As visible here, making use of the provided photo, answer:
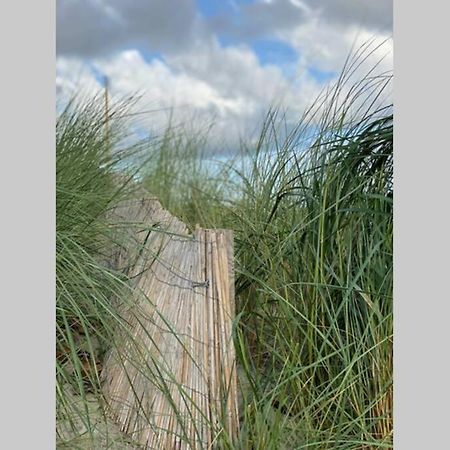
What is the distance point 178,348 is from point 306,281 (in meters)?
A: 0.39

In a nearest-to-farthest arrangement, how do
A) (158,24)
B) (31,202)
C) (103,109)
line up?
(31,202)
(158,24)
(103,109)

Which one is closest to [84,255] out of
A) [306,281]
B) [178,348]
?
[178,348]

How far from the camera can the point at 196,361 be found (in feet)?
4.97

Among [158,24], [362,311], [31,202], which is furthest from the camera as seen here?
[158,24]

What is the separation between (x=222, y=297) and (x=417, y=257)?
1.53ft

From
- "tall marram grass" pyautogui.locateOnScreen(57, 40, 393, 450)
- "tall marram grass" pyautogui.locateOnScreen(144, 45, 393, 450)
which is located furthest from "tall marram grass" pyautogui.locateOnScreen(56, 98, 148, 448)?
"tall marram grass" pyautogui.locateOnScreen(144, 45, 393, 450)

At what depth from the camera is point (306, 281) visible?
169 cm

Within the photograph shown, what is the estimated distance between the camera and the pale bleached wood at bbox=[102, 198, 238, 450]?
1464 millimetres

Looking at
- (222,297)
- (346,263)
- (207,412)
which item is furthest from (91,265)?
(346,263)

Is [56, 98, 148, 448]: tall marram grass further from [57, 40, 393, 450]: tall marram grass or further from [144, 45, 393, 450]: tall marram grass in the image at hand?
[144, 45, 393, 450]: tall marram grass

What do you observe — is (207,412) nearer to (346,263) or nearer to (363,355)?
(363,355)

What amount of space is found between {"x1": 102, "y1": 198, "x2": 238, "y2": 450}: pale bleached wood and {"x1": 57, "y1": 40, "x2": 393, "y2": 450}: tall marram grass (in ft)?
0.17

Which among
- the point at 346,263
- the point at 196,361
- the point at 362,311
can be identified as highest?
the point at 346,263

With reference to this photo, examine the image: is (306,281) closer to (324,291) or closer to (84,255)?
(324,291)
